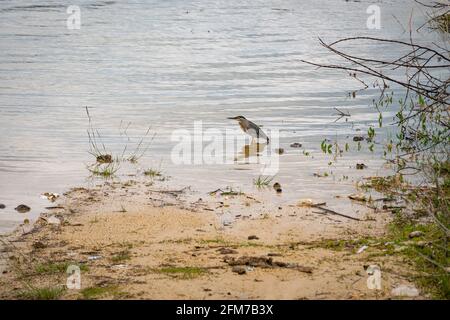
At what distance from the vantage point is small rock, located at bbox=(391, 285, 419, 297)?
170 inches

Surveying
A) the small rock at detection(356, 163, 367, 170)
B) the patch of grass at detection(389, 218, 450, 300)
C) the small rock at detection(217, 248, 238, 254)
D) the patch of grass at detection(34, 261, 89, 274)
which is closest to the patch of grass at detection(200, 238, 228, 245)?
the small rock at detection(217, 248, 238, 254)

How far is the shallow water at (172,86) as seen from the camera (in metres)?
7.29

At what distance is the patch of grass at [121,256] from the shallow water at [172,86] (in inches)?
45.6

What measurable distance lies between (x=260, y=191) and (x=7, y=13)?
13.1 meters

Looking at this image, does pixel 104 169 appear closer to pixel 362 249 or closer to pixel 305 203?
pixel 305 203

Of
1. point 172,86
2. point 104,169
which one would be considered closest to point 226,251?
point 104,169

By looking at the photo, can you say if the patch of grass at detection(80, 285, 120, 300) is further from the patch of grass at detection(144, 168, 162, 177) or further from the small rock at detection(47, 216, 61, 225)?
the patch of grass at detection(144, 168, 162, 177)

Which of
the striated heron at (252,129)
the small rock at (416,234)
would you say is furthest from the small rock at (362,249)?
the striated heron at (252,129)

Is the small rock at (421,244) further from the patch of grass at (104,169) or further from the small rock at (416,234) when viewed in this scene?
the patch of grass at (104,169)

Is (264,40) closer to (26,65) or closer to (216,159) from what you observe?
(26,65)

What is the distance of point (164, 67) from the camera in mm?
12391

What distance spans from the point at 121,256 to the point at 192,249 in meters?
0.50

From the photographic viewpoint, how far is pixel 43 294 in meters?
4.36

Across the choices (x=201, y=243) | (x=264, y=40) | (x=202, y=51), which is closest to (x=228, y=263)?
(x=201, y=243)
